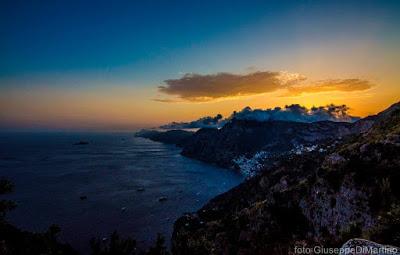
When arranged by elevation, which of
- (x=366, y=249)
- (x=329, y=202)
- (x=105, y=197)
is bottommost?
(x=105, y=197)

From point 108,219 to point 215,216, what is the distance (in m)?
35.2

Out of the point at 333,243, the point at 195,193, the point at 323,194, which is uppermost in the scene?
the point at 333,243

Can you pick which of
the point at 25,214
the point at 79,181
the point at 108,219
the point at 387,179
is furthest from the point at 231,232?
the point at 79,181

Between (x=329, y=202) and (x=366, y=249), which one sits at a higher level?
(x=366, y=249)

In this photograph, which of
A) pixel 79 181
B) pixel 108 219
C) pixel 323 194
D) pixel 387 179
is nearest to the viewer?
pixel 387 179

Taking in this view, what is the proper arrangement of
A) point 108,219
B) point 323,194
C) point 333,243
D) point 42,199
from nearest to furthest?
point 333,243, point 323,194, point 108,219, point 42,199

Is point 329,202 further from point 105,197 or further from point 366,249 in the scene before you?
point 105,197

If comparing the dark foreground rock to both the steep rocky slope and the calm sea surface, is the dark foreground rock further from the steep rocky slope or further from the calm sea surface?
the calm sea surface

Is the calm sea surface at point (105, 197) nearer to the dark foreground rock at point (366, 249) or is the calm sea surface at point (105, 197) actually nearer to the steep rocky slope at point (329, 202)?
the steep rocky slope at point (329, 202)

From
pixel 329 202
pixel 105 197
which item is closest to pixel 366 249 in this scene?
pixel 329 202

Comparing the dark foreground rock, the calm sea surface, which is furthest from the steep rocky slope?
the calm sea surface

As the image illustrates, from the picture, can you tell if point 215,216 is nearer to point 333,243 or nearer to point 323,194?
point 323,194

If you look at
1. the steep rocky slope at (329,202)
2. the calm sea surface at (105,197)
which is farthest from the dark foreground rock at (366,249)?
the calm sea surface at (105,197)

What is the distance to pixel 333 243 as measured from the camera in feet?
40.5
